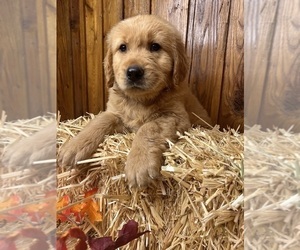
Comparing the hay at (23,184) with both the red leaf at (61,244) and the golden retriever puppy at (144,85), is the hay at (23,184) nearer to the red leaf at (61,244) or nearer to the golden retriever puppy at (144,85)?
the red leaf at (61,244)

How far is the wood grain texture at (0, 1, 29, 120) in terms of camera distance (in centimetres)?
73

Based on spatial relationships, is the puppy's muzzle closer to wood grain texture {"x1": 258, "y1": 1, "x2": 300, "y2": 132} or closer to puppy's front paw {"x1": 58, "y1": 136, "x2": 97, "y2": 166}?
puppy's front paw {"x1": 58, "y1": 136, "x2": 97, "y2": 166}

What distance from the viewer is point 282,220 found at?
3.05 ft

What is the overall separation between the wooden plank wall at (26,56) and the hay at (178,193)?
648 millimetres

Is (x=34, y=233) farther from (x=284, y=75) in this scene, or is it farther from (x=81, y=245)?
(x=284, y=75)

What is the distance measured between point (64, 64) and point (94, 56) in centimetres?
25

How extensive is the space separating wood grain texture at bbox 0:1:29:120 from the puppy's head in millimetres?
946

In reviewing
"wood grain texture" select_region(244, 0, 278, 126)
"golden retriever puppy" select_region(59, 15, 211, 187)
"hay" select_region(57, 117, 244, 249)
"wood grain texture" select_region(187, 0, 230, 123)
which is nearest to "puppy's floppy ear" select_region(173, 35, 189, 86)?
"golden retriever puppy" select_region(59, 15, 211, 187)

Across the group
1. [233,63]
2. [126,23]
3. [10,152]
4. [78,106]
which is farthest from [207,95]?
[10,152]

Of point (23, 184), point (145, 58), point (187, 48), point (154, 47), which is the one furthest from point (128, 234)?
point (187, 48)

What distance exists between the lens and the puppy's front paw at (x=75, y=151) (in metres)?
1.45

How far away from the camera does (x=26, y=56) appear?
0.76 m

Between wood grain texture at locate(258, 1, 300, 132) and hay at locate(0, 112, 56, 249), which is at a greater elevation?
wood grain texture at locate(258, 1, 300, 132)

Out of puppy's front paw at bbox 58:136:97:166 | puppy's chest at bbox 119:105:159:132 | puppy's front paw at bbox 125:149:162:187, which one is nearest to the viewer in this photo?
puppy's front paw at bbox 125:149:162:187
